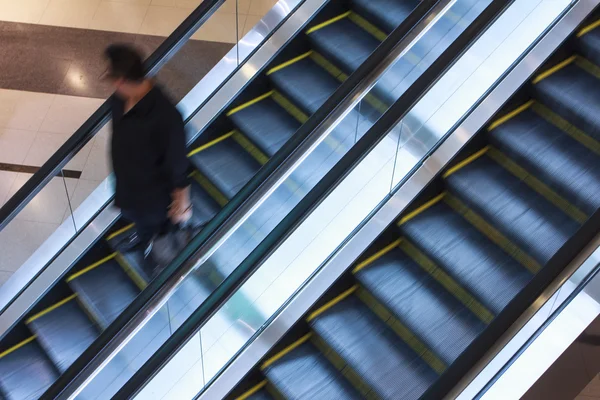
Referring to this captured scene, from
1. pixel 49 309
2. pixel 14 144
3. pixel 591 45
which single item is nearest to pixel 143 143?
pixel 49 309

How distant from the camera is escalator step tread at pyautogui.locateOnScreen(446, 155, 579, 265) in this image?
12.5 ft

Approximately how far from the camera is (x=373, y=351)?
3.91 meters

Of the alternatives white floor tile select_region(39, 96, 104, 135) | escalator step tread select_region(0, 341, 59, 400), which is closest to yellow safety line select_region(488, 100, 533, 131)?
escalator step tread select_region(0, 341, 59, 400)

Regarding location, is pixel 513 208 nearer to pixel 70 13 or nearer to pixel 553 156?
Answer: pixel 553 156

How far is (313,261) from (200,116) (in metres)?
1.73

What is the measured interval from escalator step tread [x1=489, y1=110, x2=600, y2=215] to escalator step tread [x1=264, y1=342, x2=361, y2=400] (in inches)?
61.3

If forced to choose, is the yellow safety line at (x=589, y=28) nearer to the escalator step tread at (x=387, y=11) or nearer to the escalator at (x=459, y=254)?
the escalator at (x=459, y=254)

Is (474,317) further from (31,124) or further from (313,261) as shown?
(31,124)

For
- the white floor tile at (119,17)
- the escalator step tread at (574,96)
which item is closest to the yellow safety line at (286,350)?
A: the escalator step tread at (574,96)

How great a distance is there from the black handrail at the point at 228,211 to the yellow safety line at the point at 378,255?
84cm

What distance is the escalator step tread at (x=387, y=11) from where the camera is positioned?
497 centimetres

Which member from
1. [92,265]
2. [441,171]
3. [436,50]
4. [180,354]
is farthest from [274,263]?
[92,265]

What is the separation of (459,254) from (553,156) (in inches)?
29.6

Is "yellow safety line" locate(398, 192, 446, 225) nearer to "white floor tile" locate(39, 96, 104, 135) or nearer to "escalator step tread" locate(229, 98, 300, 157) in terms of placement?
"escalator step tread" locate(229, 98, 300, 157)
